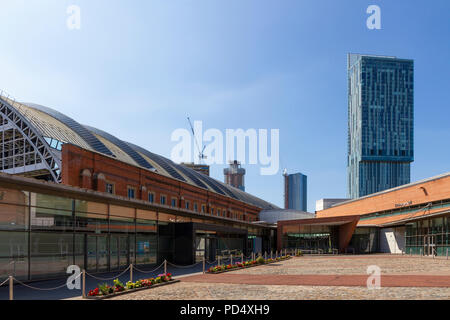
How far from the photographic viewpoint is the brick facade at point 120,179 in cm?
3541

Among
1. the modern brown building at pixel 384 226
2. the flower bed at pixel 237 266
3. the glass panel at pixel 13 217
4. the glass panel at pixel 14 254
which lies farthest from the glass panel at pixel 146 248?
the modern brown building at pixel 384 226

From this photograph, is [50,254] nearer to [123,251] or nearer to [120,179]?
[123,251]

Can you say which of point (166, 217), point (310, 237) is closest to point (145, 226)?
point (166, 217)

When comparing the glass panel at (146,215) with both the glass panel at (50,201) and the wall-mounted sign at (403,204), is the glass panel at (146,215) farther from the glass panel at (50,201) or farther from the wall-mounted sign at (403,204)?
the wall-mounted sign at (403,204)

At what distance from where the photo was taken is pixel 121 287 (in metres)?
17.9

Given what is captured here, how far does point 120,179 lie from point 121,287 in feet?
79.3

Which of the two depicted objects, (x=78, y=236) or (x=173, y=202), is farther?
(x=173, y=202)

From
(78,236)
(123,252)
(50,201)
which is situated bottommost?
(123,252)

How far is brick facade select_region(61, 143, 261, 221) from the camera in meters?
35.4

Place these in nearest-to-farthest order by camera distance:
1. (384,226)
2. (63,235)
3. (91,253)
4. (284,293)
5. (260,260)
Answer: (284,293)
(63,235)
(91,253)
(260,260)
(384,226)

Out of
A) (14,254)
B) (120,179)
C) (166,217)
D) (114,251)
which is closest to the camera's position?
(14,254)

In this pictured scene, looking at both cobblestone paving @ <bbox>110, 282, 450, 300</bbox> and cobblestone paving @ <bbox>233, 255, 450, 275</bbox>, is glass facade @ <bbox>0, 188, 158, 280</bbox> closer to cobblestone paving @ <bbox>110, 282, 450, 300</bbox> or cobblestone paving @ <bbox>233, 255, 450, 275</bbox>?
cobblestone paving @ <bbox>110, 282, 450, 300</bbox>

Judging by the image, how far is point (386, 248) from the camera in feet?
204

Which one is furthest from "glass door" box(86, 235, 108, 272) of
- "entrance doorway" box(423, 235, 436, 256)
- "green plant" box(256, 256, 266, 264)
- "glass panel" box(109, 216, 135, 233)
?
"entrance doorway" box(423, 235, 436, 256)
